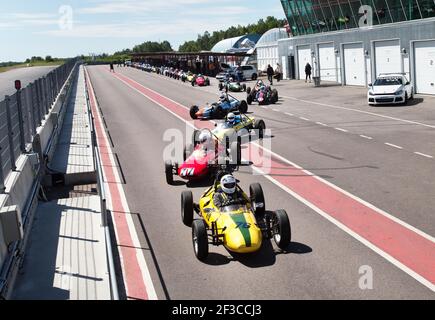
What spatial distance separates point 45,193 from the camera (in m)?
14.4

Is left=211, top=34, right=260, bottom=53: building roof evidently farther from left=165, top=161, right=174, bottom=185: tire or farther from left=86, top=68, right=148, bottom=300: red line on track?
left=165, top=161, right=174, bottom=185: tire

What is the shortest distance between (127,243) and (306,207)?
398 cm

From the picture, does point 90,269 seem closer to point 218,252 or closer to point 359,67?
point 218,252

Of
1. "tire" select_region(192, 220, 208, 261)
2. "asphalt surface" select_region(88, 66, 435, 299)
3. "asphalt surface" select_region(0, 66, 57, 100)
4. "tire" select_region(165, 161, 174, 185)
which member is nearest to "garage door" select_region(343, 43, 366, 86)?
"asphalt surface" select_region(88, 66, 435, 299)

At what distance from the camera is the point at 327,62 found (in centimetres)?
Answer: 4550

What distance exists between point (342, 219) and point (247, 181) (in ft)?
13.0

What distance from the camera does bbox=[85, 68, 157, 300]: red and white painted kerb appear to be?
835 cm

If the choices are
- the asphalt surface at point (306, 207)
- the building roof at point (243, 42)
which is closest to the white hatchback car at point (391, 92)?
the asphalt surface at point (306, 207)

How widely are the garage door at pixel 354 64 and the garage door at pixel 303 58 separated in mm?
7125

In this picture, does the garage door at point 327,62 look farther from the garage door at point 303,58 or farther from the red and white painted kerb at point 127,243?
the red and white painted kerb at point 127,243

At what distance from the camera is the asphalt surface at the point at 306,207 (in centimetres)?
827

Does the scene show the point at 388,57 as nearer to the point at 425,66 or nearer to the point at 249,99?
the point at 425,66

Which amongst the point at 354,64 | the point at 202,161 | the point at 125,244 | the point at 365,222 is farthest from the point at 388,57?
the point at 125,244

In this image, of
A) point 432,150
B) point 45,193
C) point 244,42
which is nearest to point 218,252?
point 45,193
